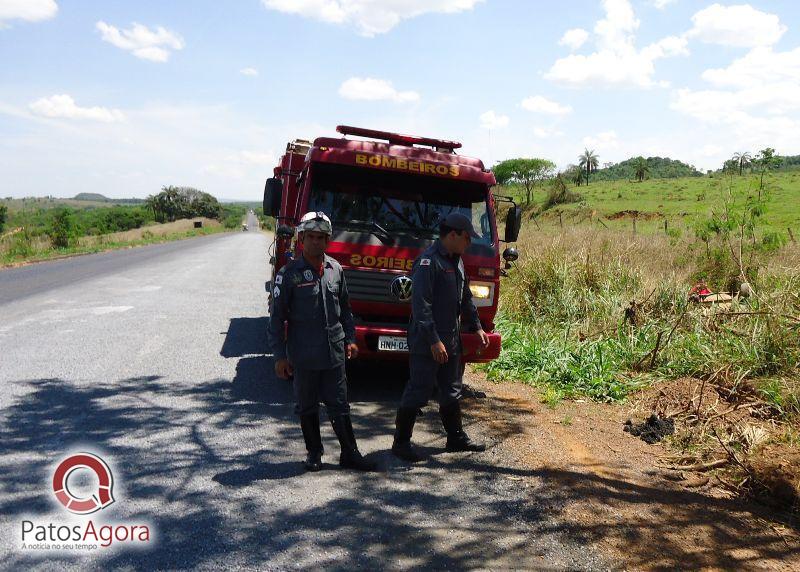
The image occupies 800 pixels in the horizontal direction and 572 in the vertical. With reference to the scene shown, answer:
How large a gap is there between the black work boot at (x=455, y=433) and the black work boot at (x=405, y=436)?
30 cm

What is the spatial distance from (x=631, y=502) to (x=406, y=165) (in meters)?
3.67

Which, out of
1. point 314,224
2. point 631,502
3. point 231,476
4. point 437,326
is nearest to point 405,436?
point 437,326

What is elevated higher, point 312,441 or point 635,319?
point 635,319

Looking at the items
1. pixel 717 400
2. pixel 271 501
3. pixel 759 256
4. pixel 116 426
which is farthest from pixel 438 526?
pixel 759 256

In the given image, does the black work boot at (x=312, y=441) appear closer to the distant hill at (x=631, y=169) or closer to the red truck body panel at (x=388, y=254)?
→ the red truck body panel at (x=388, y=254)

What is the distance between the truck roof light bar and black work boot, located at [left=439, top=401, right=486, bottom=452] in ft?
11.3

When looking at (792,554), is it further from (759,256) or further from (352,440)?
(759,256)

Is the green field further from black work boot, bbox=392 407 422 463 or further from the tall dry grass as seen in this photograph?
black work boot, bbox=392 407 422 463

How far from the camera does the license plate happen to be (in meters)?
5.36

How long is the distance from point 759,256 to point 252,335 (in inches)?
314

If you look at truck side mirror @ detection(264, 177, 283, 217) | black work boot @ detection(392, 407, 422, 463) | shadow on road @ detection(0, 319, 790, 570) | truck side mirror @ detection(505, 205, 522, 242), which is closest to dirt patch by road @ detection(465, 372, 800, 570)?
shadow on road @ detection(0, 319, 790, 570)

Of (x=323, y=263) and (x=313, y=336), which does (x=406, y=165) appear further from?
(x=313, y=336)

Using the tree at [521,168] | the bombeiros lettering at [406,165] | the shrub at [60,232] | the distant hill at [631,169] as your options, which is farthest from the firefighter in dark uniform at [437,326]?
the distant hill at [631,169]

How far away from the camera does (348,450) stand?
4.11m
